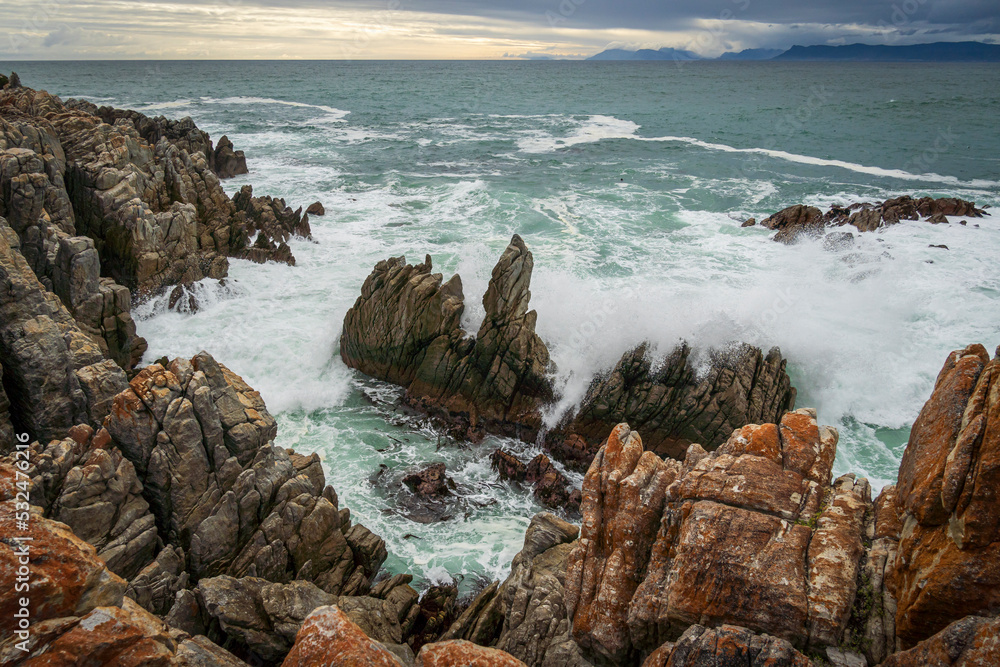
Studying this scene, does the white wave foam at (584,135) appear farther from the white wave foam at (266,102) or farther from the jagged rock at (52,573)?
the jagged rock at (52,573)

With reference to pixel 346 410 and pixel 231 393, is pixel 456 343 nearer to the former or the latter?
pixel 346 410

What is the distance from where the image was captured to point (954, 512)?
6672 mm

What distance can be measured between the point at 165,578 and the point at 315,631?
19.8 ft

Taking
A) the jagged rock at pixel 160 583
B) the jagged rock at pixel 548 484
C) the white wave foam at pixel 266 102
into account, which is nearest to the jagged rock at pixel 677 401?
the jagged rock at pixel 548 484

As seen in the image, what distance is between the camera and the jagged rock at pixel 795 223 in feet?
113

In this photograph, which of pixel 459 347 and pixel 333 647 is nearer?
pixel 333 647

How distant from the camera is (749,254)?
106 ft

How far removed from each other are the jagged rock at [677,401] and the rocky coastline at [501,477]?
74mm

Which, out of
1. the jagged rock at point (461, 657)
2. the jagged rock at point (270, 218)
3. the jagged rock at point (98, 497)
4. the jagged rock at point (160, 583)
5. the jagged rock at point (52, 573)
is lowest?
the jagged rock at point (160, 583)

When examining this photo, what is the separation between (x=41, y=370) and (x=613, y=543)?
13089 mm

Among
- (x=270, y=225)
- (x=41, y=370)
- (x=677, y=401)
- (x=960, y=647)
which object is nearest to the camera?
(x=960, y=647)

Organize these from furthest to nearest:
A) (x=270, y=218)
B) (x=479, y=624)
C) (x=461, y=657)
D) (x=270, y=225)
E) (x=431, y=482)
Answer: (x=270, y=218)
(x=270, y=225)
(x=431, y=482)
(x=479, y=624)
(x=461, y=657)

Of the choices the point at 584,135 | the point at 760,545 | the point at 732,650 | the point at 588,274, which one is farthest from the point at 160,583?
the point at 584,135

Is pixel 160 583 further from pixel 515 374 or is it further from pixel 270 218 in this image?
pixel 270 218
